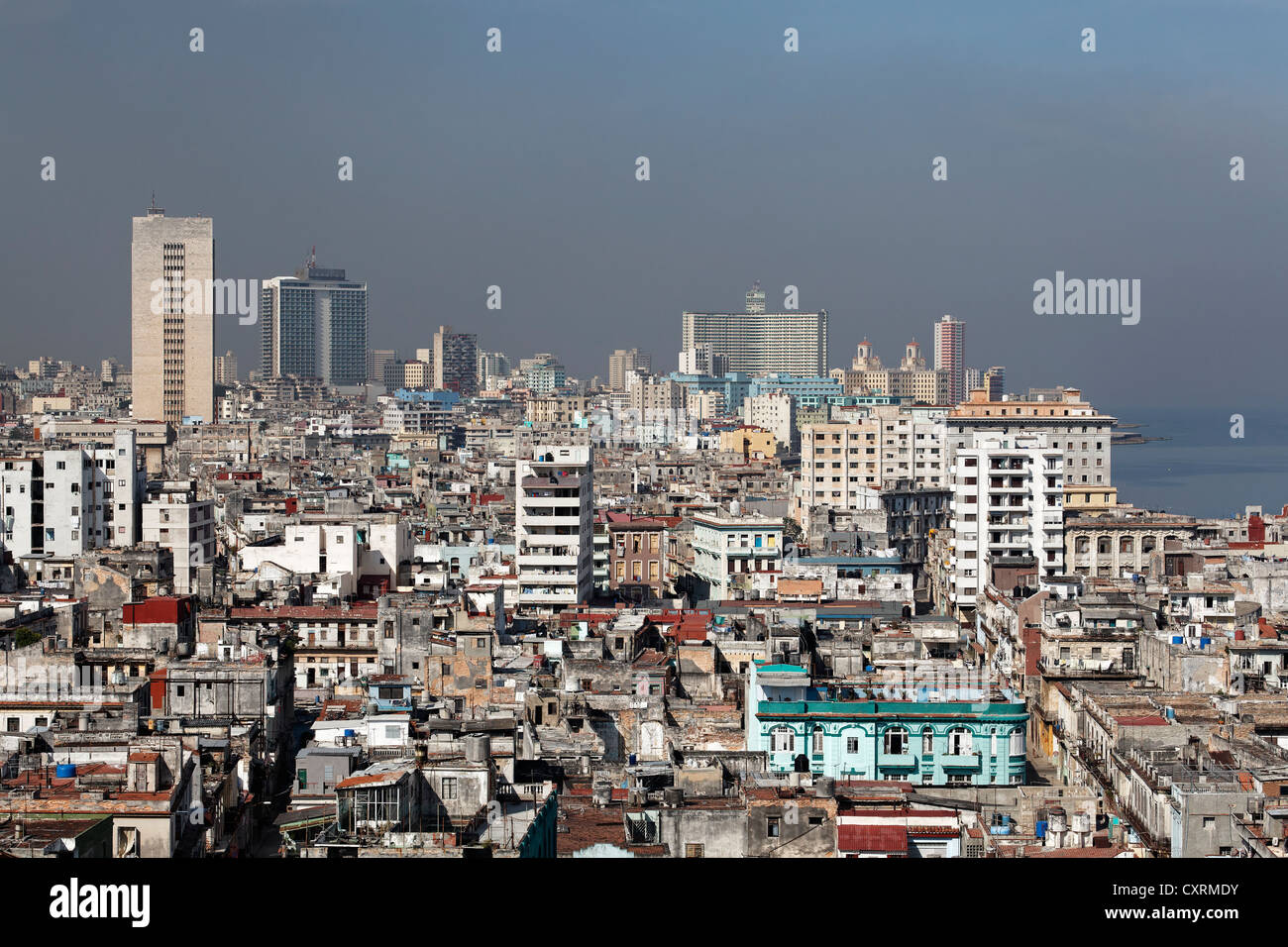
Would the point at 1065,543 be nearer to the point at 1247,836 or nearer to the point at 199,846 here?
the point at 1247,836

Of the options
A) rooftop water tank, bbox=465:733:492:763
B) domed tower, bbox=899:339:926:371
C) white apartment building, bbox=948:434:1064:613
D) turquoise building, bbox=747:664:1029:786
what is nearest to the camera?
rooftop water tank, bbox=465:733:492:763

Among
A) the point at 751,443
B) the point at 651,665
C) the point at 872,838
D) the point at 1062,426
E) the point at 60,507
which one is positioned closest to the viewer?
the point at 872,838

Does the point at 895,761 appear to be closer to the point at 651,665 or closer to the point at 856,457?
the point at 651,665

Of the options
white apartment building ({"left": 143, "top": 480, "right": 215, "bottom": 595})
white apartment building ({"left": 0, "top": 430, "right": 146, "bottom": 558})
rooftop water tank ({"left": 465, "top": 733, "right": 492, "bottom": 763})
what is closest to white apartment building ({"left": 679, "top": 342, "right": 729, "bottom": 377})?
white apartment building ({"left": 0, "top": 430, "right": 146, "bottom": 558})

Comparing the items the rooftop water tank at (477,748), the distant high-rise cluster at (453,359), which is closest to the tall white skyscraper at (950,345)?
the distant high-rise cluster at (453,359)

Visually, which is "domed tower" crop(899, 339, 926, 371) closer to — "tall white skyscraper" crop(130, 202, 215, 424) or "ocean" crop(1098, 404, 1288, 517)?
"ocean" crop(1098, 404, 1288, 517)

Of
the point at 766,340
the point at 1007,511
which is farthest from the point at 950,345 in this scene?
the point at 1007,511
